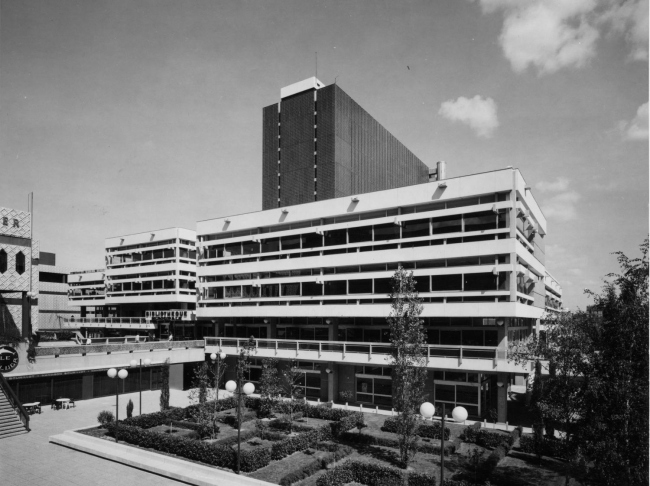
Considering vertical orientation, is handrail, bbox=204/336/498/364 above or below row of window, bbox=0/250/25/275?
below

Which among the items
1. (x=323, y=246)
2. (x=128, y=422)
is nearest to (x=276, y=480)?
(x=128, y=422)

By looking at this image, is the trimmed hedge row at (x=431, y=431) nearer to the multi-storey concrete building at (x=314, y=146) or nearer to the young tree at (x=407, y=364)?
the young tree at (x=407, y=364)

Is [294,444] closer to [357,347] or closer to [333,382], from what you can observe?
[357,347]

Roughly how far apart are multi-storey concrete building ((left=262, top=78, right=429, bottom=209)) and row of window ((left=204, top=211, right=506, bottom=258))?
4556 cm

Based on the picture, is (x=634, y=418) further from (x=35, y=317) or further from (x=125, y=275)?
(x=125, y=275)

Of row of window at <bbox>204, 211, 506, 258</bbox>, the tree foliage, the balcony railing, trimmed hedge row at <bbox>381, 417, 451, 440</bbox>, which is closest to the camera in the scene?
the tree foliage

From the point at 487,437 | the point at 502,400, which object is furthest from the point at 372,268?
the point at 487,437

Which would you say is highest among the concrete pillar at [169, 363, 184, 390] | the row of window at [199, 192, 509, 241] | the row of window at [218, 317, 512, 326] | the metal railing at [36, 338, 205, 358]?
the row of window at [199, 192, 509, 241]

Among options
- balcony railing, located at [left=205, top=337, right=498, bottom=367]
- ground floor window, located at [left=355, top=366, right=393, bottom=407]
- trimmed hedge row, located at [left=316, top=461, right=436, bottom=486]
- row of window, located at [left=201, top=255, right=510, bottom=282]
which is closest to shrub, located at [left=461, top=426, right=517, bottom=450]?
balcony railing, located at [left=205, top=337, right=498, bottom=367]

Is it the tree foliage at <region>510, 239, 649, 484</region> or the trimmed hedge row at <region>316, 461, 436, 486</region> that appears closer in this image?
the tree foliage at <region>510, 239, 649, 484</region>

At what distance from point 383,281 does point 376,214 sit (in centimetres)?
540

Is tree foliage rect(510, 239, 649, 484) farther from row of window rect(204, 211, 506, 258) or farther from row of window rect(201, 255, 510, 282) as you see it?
row of window rect(204, 211, 506, 258)

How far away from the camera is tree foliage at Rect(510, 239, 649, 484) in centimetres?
1266

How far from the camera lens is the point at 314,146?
91.4 meters
